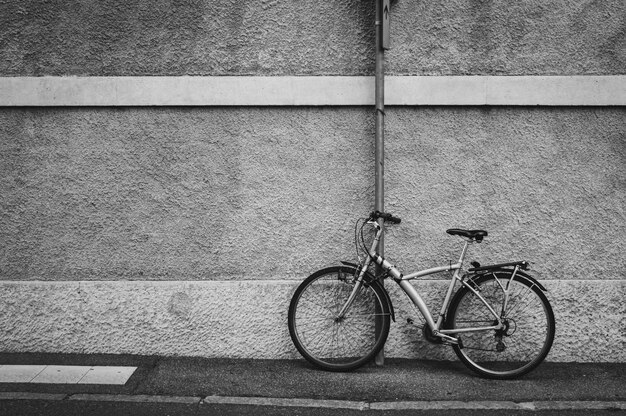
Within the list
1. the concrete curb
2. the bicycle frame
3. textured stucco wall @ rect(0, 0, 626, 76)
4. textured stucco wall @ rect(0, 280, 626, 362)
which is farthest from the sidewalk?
textured stucco wall @ rect(0, 0, 626, 76)

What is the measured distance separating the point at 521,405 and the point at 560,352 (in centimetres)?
108

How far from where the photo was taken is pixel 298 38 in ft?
17.6

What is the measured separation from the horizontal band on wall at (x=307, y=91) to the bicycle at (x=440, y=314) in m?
1.13

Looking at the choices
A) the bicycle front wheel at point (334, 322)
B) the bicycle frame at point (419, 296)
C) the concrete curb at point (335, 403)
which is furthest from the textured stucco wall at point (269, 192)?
the concrete curb at point (335, 403)

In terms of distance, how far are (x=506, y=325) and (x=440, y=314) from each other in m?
0.53

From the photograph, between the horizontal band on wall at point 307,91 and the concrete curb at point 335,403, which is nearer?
the concrete curb at point 335,403

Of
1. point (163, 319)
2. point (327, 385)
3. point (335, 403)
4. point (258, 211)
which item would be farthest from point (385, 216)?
point (163, 319)

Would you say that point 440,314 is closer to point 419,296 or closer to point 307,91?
point 419,296

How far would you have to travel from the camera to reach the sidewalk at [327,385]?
454 centimetres

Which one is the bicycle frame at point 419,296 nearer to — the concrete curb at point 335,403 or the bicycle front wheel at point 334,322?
the bicycle front wheel at point 334,322

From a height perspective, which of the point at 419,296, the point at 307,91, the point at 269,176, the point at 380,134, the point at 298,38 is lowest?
the point at 419,296

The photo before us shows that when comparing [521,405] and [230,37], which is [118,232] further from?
[521,405]

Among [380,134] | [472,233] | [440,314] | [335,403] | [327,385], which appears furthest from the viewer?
[380,134]

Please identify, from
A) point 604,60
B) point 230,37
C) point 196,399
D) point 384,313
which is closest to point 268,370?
point 196,399
